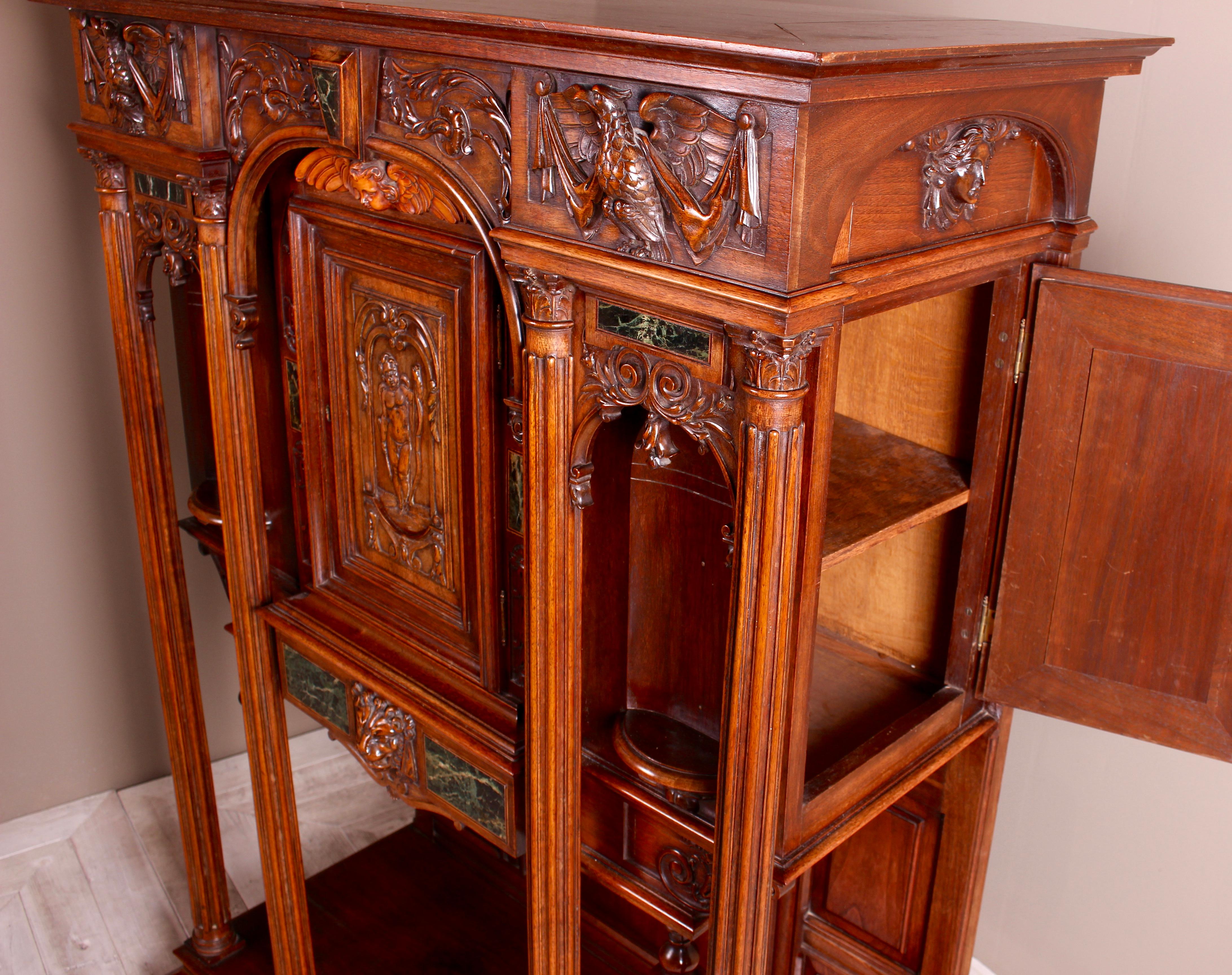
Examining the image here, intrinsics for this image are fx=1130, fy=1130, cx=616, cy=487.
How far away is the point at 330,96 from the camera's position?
134 centimetres

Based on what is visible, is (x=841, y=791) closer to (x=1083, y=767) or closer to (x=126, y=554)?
(x=1083, y=767)

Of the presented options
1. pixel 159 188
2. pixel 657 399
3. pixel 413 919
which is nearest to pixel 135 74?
pixel 159 188

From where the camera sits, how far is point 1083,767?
6.23 ft

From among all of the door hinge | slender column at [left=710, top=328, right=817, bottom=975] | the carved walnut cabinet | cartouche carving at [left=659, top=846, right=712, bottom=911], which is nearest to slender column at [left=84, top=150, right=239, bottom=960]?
the carved walnut cabinet

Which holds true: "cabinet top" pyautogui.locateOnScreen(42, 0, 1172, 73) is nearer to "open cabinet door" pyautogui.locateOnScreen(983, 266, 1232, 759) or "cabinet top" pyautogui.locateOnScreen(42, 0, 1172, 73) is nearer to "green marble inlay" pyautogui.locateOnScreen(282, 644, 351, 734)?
"open cabinet door" pyautogui.locateOnScreen(983, 266, 1232, 759)

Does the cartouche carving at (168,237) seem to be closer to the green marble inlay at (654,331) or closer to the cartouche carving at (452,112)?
the cartouche carving at (452,112)

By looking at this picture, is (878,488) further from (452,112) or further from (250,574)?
(250,574)

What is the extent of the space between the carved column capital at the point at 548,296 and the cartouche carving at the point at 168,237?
762mm

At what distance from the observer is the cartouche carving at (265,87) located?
4.58 feet

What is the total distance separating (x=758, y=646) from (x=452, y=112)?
652mm

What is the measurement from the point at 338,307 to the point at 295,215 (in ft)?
0.47

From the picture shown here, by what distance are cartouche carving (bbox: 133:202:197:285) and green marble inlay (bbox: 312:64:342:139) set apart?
1.46 feet

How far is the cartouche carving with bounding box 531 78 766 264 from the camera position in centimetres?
97

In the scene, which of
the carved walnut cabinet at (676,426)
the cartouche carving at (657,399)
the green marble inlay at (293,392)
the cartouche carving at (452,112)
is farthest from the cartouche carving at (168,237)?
the cartouche carving at (657,399)
